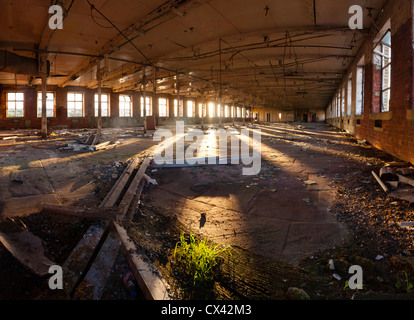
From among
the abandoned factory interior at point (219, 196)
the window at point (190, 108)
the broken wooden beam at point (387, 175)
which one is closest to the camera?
the abandoned factory interior at point (219, 196)

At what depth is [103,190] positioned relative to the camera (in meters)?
3.98

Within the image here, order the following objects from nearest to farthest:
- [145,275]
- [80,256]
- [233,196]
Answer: [145,275], [80,256], [233,196]

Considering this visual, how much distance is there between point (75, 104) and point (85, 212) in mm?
23427

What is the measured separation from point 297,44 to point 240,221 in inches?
379

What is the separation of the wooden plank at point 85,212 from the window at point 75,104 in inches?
892

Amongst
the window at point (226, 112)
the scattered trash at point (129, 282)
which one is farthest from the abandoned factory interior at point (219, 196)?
the window at point (226, 112)

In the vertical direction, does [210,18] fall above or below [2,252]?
above

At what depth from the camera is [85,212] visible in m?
2.65

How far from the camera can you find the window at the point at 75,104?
22.2 meters

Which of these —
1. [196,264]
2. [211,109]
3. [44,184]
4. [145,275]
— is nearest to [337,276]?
[196,264]

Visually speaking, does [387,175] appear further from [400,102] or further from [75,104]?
[75,104]

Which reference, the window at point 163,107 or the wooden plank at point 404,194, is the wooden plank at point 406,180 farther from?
the window at point 163,107
